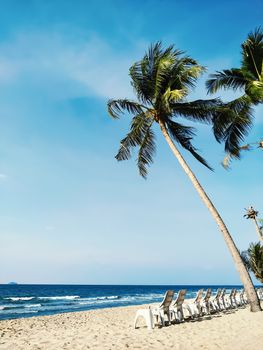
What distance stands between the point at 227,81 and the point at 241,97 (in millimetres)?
793

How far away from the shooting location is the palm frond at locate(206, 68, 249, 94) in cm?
1185

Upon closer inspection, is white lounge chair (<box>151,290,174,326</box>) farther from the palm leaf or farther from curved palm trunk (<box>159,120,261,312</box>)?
the palm leaf

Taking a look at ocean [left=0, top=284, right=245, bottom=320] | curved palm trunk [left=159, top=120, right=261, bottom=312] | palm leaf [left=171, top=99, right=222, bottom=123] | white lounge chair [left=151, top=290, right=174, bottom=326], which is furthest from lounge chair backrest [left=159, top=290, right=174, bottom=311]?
ocean [left=0, top=284, right=245, bottom=320]

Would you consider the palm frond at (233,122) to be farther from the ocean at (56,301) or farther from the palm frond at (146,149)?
the ocean at (56,301)

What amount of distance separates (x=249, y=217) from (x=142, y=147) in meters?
19.0

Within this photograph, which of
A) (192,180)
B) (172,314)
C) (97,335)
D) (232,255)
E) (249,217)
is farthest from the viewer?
(249,217)

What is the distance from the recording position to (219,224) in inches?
441

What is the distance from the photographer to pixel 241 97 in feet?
39.7

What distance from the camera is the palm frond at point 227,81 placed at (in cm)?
1185

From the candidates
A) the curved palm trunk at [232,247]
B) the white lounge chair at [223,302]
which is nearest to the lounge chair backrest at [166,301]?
the curved palm trunk at [232,247]

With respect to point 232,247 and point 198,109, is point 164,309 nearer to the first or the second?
point 232,247

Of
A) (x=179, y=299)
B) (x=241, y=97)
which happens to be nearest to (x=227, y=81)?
(x=241, y=97)

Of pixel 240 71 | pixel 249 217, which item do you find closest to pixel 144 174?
pixel 240 71

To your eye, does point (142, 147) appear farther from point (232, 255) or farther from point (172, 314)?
point (172, 314)
